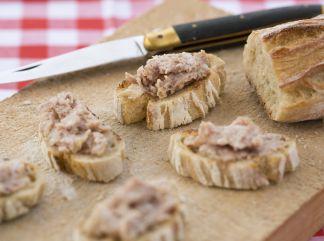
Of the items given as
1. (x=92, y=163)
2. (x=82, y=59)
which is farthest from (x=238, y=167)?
(x=82, y=59)

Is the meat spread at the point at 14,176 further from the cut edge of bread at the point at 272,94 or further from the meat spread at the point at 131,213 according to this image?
the cut edge of bread at the point at 272,94

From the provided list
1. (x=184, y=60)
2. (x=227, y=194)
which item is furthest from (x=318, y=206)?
(x=184, y=60)

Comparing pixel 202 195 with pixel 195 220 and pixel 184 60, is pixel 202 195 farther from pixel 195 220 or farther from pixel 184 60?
pixel 184 60

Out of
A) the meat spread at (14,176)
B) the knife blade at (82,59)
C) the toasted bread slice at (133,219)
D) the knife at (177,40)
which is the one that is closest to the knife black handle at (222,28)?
the knife at (177,40)

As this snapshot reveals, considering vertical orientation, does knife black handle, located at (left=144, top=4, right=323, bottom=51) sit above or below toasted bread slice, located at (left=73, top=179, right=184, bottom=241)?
above

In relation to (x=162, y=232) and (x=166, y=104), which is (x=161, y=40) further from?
(x=162, y=232)

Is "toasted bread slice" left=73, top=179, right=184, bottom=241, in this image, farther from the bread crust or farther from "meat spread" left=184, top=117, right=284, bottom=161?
the bread crust

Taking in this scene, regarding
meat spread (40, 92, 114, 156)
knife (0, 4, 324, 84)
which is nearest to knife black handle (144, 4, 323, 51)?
knife (0, 4, 324, 84)
